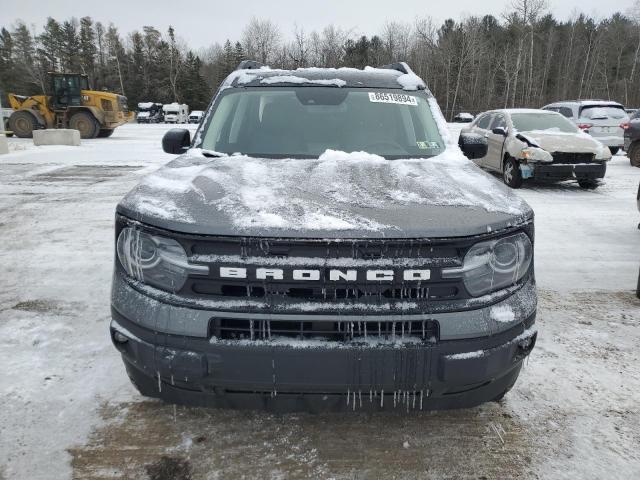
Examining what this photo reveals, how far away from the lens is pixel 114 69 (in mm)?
80250

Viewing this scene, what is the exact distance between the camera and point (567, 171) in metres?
9.47

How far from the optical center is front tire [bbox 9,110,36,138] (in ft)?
75.2

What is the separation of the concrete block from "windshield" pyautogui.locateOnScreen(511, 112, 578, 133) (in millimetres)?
16275

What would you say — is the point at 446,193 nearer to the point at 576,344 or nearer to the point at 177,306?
the point at 177,306

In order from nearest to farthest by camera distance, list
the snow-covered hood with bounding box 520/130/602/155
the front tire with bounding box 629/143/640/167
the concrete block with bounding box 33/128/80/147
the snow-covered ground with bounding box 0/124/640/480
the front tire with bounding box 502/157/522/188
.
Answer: the snow-covered ground with bounding box 0/124/640/480
the snow-covered hood with bounding box 520/130/602/155
the front tire with bounding box 502/157/522/188
the front tire with bounding box 629/143/640/167
the concrete block with bounding box 33/128/80/147

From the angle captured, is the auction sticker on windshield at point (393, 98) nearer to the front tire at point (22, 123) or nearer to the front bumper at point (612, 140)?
the front bumper at point (612, 140)

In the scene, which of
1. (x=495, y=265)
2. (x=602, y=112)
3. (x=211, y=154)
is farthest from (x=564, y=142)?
(x=495, y=265)

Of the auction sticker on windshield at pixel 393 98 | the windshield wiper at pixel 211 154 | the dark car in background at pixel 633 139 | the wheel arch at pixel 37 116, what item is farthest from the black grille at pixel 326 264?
the wheel arch at pixel 37 116

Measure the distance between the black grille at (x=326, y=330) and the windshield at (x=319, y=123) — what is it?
1.52 meters

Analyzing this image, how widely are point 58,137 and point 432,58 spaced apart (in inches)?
2203

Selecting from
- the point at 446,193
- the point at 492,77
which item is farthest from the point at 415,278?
the point at 492,77

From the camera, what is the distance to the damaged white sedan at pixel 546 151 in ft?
31.0

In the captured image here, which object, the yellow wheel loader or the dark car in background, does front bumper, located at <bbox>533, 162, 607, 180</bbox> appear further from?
the yellow wheel loader

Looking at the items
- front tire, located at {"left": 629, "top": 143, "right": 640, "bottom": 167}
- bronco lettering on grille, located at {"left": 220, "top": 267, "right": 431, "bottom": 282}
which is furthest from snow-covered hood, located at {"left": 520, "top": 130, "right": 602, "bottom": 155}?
bronco lettering on grille, located at {"left": 220, "top": 267, "right": 431, "bottom": 282}
